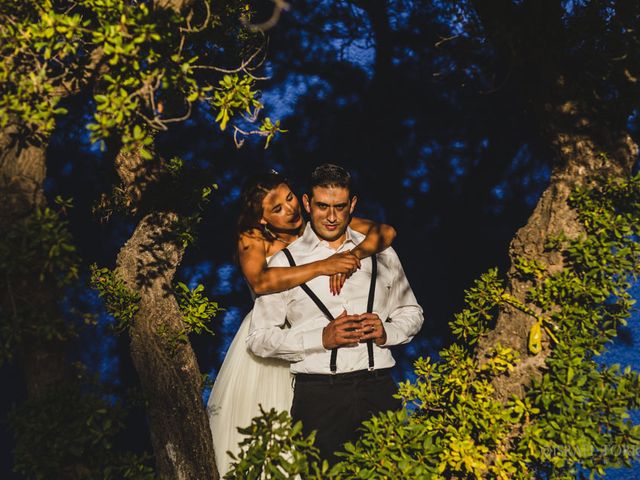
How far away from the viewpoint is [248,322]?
459 cm

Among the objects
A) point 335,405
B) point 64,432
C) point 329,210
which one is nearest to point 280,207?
point 329,210

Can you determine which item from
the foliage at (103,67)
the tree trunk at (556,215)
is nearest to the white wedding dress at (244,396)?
the tree trunk at (556,215)

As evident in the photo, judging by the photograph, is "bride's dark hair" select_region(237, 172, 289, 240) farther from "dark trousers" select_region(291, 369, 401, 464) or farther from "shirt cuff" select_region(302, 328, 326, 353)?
"dark trousers" select_region(291, 369, 401, 464)

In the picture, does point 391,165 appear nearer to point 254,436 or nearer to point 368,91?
point 368,91

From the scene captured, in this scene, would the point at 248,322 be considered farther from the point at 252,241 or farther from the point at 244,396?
the point at 252,241

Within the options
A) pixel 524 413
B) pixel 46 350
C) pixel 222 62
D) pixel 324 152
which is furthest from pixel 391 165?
pixel 46 350

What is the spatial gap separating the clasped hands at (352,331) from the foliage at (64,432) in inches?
51.9

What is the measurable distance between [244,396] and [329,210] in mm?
1529

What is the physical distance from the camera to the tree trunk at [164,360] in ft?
12.6

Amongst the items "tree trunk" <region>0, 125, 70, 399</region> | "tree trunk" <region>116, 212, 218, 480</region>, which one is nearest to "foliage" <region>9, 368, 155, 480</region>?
"tree trunk" <region>0, 125, 70, 399</region>

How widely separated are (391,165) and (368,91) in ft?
2.42

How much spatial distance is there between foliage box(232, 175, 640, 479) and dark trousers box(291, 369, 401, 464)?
8.4 inches

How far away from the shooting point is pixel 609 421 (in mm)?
3574

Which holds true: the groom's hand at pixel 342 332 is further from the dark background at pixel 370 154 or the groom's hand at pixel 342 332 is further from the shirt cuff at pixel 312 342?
the dark background at pixel 370 154
